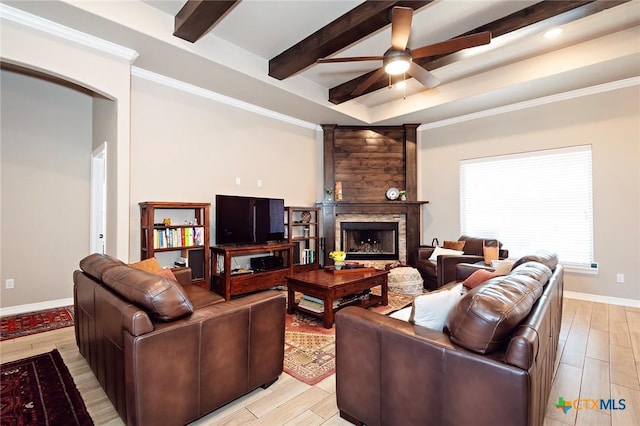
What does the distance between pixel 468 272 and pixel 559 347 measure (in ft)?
3.32

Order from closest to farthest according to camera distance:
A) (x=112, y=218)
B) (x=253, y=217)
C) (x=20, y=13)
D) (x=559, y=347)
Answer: (x=20, y=13) → (x=559, y=347) → (x=112, y=218) → (x=253, y=217)

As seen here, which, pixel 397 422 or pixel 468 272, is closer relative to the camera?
pixel 397 422

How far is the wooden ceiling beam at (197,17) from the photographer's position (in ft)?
9.01

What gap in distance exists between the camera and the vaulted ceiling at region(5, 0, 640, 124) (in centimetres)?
295

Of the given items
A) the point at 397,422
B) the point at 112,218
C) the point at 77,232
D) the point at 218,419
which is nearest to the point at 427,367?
the point at 397,422

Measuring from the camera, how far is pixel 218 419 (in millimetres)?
1854

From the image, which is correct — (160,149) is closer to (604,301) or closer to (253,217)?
(253,217)

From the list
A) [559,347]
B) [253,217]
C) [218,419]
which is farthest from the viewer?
[253,217]

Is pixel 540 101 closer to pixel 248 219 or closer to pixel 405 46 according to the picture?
pixel 405 46

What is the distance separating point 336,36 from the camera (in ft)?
10.7

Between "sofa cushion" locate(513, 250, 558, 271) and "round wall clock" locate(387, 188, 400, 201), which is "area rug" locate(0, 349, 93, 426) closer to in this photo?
"sofa cushion" locate(513, 250, 558, 271)

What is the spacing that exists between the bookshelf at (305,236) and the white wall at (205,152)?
306 millimetres


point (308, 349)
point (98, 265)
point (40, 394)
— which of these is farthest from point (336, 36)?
point (40, 394)

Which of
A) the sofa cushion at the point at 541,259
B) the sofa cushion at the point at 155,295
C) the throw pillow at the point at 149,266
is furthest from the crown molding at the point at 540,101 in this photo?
the sofa cushion at the point at 155,295
